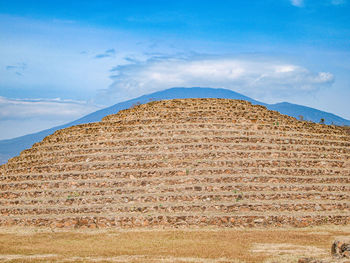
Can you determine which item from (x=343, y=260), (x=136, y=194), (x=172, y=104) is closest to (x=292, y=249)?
(x=343, y=260)

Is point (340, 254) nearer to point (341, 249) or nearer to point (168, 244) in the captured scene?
point (341, 249)

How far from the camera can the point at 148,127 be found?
104ft

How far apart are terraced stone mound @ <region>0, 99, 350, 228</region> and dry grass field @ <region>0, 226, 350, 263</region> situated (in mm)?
1369

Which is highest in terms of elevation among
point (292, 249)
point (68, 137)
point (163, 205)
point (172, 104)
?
point (172, 104)

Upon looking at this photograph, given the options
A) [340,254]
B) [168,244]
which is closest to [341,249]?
[340,254]

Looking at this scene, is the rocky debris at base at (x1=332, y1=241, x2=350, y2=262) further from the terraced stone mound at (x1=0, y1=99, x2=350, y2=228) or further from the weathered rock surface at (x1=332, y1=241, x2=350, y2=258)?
the terraced stone mound at (x1=0, y1=99, x2=350, y2=228)

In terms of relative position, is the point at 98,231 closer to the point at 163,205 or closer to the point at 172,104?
the point at 163,205

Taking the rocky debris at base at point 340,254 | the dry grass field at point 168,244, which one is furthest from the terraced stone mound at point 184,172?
the rocky debris at base at point 340,254

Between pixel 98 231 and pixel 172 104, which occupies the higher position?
pixel 172 104

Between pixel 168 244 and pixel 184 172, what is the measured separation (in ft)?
26.1

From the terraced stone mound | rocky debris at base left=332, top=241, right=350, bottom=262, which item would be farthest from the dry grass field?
rocky debris at base left=332, top=241, right=350, bottom=262

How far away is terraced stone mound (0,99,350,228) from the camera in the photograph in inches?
952

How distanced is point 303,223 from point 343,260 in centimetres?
1125

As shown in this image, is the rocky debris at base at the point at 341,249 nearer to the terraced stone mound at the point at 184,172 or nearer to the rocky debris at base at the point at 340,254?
the rocky debris at base at the point at 340,254
